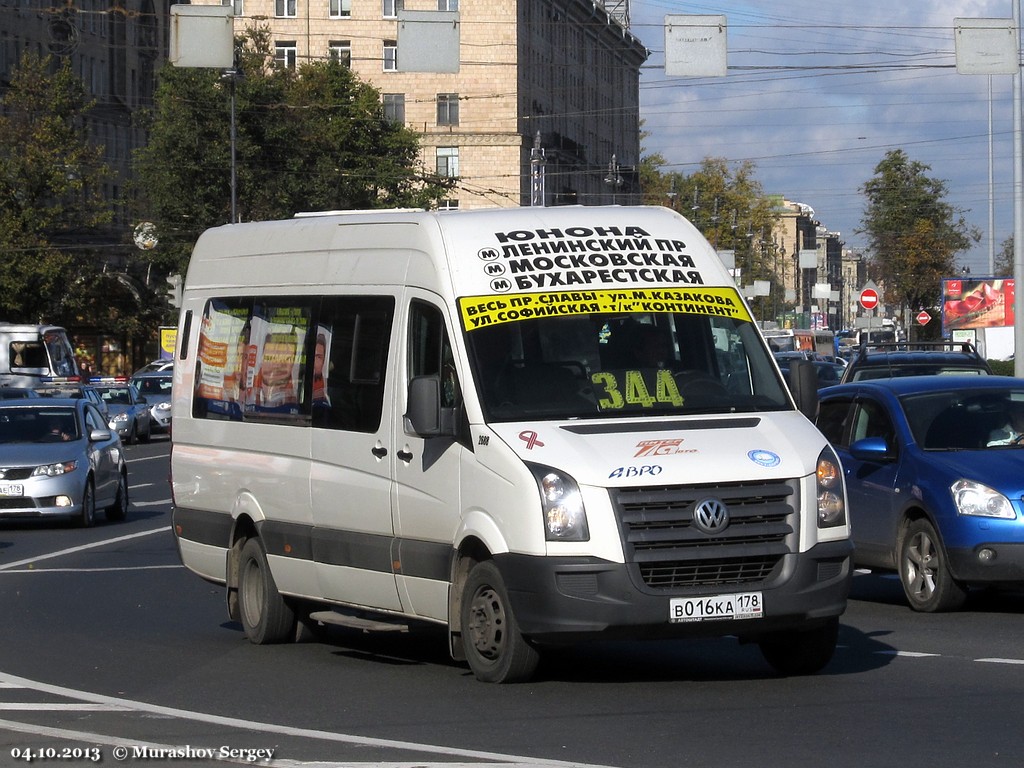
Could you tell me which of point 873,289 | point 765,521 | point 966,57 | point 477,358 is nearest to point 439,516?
point 477,358

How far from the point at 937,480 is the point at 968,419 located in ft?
2.99

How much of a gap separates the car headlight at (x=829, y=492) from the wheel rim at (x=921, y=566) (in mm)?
3670

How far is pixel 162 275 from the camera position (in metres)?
82.8


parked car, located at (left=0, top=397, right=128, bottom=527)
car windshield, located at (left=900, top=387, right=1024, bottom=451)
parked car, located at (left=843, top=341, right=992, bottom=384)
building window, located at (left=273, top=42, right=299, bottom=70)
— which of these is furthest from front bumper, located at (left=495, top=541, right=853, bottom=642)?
building window, located at (left=273, top=42, right=299, bottom=70)

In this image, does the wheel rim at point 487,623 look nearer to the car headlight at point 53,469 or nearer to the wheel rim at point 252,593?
the wheel rim at point 252,593

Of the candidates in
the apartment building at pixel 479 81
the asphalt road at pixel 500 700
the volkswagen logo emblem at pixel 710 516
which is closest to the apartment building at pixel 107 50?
the apartment building at pixel 479 81

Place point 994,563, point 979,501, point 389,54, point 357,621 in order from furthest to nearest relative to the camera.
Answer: point 389,54, point 979,501, point 994,563, point 357,621

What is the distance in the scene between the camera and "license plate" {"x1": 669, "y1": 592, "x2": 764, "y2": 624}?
30.2 ft

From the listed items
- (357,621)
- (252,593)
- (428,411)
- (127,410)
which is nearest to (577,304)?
(428,411)

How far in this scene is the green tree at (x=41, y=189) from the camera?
6756cm

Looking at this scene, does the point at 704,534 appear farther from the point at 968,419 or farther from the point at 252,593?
the point at 968,419

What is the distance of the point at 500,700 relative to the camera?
9344 mm

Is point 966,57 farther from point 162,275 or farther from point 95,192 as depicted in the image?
Result: point 162,275

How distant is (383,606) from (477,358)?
1643 millimetres
